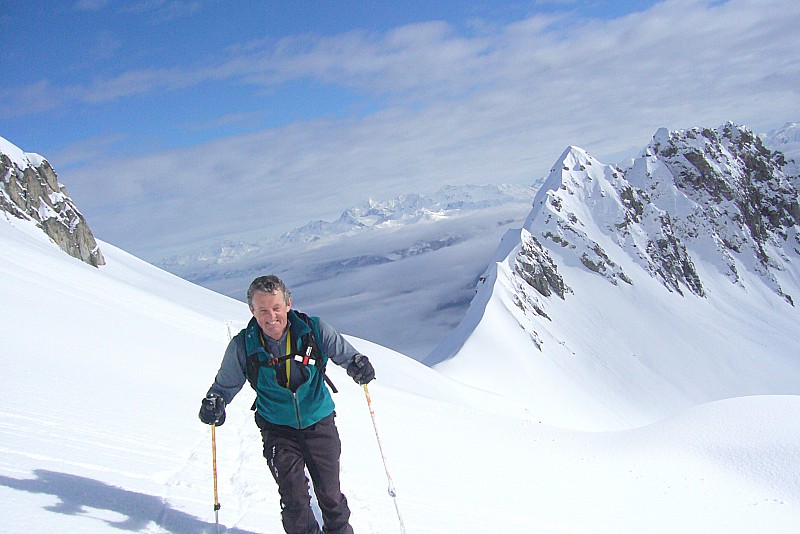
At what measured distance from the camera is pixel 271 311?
204 inches

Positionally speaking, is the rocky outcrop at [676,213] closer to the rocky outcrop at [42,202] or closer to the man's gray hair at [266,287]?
the rocky outcrop at [42,202]

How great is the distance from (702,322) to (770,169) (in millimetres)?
89882

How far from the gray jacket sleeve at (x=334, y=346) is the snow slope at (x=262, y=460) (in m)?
2.12

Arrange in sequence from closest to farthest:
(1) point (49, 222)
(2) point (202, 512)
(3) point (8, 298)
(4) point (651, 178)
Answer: (2) point (202, 512), (3) point (8, 298), (1) point (49, 222), (4) point (651, 178)

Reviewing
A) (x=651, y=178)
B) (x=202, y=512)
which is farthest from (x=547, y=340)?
(x=651, y=178)

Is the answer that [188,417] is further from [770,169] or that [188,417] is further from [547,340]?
[770,169]

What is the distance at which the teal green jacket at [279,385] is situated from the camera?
5312 mm

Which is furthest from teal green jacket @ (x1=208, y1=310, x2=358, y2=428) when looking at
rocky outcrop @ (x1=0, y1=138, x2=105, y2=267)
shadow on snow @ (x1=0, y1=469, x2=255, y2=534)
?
rocky outcrop @ (x1=0, y1=138, x2=105, y2=267)

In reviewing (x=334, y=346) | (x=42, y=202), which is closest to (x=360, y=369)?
(x=334, y=346)

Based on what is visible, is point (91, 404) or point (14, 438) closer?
point (14, 438)

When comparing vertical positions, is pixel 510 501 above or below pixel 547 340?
below

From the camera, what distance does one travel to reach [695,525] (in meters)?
10.1

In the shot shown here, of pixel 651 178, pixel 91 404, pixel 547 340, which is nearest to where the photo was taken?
pixel 91 404

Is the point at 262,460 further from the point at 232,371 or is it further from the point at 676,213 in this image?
the point at 676,213
